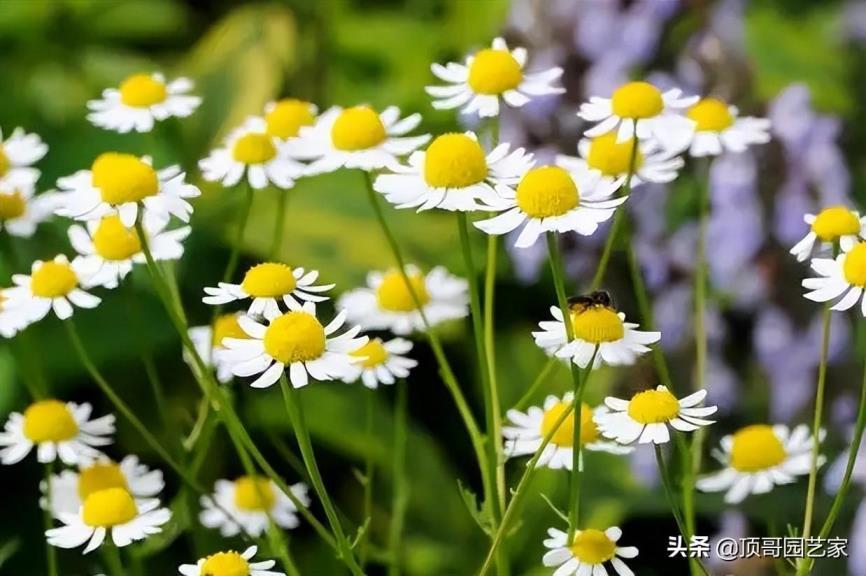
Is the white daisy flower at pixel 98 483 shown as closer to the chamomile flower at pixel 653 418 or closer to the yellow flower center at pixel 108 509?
the yellow flower center at pixel 108 509

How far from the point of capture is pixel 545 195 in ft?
1.15

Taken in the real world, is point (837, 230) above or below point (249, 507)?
above

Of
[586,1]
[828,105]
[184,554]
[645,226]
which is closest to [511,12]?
[586,1]

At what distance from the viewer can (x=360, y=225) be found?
886 millimetres

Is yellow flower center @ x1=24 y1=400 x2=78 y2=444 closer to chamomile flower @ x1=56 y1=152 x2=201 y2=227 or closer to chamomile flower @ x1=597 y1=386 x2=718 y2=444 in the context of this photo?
chamomile flower @ x1=56 y1=152 x2=201 y2=227

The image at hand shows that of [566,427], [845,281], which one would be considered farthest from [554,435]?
[845,281]

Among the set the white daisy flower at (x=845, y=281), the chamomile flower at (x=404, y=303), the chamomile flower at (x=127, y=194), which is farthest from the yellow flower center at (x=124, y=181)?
the white daisy flower at (x=845, y=281)

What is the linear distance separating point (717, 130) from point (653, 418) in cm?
17

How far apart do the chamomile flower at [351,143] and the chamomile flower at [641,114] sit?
0.07 metres

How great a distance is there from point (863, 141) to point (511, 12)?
0.32 meters

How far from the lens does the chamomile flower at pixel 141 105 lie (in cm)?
47

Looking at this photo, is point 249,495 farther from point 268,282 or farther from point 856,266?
point 856,266

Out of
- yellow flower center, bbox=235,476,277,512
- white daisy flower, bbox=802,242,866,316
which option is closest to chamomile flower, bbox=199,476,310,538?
yellow flower center, bbox=235,476,277,512

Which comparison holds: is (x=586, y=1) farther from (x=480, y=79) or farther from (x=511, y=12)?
(x=480, y=79)
